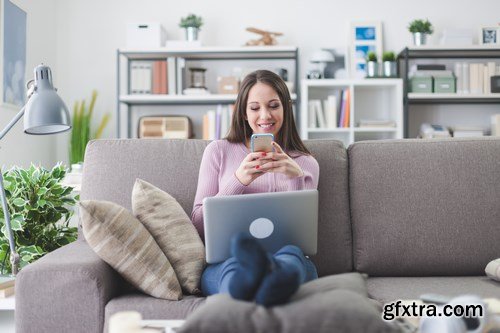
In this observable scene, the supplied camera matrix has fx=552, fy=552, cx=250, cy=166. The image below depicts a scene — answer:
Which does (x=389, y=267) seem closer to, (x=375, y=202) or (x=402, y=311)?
(x=375, y=202)

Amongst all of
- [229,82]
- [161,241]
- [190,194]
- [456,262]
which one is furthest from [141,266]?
[229,82]

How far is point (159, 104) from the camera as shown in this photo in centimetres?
443

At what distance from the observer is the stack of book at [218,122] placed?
165 inches

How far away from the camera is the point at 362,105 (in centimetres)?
442

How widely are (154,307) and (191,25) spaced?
10.1 ft

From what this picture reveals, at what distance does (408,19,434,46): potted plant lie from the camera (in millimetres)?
4160

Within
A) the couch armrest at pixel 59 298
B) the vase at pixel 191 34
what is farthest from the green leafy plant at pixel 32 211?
the vase at pixel 191 34

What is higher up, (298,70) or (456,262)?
(298,70)

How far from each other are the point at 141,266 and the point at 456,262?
1.06m

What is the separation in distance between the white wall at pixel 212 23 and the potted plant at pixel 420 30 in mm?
192

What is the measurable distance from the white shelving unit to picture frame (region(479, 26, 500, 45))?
77 cm

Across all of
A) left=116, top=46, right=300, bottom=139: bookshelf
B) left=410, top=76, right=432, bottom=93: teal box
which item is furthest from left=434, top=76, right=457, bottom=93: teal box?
left=116, top=46, right=300, bottom=139: bookshelf

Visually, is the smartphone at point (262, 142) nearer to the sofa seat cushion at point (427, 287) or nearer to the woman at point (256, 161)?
the woman at point (256, 161)

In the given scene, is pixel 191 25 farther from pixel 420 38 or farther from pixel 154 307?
pixel 154 307
